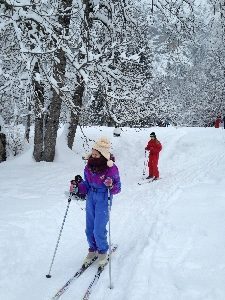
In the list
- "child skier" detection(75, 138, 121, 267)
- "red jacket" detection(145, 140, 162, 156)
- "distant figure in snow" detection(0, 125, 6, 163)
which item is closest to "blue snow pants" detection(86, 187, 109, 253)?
"child skier" detection(75, 138, 121, 267)

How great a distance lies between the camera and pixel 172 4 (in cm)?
1116

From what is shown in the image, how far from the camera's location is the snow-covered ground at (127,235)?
5.35 m

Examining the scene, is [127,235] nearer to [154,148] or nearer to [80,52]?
[80,52]

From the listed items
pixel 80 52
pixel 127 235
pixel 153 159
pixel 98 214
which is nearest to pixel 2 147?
pixel 153 159

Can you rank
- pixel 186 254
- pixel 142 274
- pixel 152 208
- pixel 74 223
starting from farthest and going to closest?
pixel 152 208 → pixel 74 223 → pixel 186 254 → pixel 142 274

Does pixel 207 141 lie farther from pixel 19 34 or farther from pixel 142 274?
pixel 142 274

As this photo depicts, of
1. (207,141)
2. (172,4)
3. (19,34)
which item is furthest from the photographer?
(207,141)

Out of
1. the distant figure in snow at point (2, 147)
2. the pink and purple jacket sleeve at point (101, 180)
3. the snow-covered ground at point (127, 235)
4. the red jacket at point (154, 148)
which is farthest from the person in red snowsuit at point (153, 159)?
the pink and purple jacket sleeve at point (101, 180)

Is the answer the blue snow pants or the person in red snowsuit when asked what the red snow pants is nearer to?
the person in red snowsuit

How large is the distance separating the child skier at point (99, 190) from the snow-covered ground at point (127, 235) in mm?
348

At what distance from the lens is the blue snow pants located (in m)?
6.35

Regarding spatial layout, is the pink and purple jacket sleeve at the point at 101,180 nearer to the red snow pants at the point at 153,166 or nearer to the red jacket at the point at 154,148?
the red snow pants at the point at 153,166

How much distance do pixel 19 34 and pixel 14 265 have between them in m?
4.04

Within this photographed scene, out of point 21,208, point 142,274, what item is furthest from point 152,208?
point 142,274
